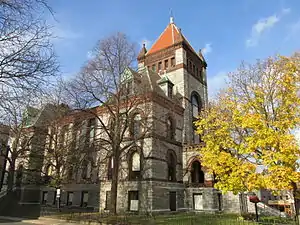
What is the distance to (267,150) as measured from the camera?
40.8 ft

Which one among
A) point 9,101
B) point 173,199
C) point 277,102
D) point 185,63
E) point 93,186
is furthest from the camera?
point 185,63

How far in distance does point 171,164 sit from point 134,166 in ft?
14.0

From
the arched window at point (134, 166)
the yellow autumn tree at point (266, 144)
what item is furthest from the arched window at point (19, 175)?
the yellow autumn tree at point (266, 144)

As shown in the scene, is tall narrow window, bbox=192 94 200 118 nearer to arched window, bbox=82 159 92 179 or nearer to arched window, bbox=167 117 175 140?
arched window, bbox=167 117 175 140

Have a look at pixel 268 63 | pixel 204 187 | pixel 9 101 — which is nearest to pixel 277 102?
pixel 268 63

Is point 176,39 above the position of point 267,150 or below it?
above

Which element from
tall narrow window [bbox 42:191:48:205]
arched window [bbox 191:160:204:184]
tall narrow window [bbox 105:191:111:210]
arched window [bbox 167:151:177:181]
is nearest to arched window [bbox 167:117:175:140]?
arched window [bbox 167:151:177:181]

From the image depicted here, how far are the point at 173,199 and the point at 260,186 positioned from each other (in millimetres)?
14401

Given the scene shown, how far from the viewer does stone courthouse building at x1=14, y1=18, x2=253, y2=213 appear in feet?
76.4

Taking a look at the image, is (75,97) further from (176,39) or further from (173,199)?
(176,39)

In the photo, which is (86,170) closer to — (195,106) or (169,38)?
(195,106)

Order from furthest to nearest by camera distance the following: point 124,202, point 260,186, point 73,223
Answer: point 124,202 < point 73,223 < point 260,186

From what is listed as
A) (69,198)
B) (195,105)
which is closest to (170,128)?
(195,105)

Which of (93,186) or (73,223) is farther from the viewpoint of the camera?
(93,186)
